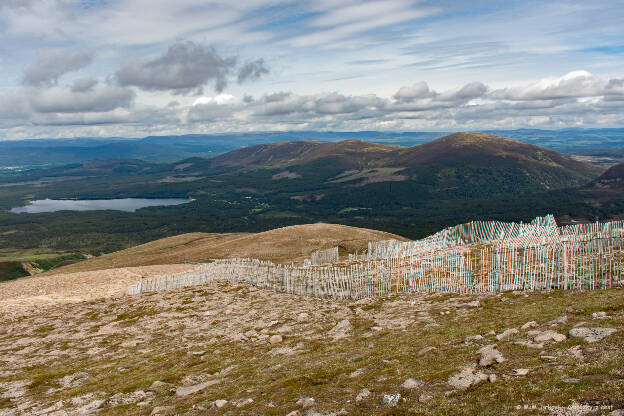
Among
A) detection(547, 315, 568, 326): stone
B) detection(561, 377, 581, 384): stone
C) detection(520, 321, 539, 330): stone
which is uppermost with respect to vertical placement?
detection(561, 377, 581, 384): stone

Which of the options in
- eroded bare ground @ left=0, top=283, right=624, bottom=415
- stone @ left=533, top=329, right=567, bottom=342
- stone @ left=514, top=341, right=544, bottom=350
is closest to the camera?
eroded bare ground @ left=0, top=283, right=624, bottom=415

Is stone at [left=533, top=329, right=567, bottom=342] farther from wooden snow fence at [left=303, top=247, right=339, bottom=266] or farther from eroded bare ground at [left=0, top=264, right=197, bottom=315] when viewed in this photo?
eroded bare ground at [left=0, top=264, right=197, bottom=315]

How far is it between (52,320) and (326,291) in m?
23.8

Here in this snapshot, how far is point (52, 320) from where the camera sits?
34.0 metres

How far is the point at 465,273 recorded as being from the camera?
26938 millimetres

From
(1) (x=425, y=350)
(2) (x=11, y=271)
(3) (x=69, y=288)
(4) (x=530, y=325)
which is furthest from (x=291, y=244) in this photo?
(2) (x=11, y=271)

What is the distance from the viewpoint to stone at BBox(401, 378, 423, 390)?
1148 cm

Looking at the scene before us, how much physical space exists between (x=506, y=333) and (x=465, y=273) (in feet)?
41.5

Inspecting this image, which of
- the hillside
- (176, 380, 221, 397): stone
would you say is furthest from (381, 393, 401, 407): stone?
the hillside

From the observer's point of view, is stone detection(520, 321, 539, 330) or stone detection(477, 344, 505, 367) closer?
stone detection(477, 344, 505, 367)

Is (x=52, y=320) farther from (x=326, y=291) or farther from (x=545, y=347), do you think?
(x=545, y=347)

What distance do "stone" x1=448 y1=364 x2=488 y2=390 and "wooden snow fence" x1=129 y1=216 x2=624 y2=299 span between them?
44.5 ft

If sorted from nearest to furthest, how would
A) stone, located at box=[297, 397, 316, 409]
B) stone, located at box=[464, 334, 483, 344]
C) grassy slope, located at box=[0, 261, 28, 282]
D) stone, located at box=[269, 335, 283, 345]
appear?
stone, located at box=[297, 397, 316, 409] → stone, located at box=[464, 334, 483, 344] → stone, located at box=[269, 335, 283, 345] → grassy slope, located at box=[0, 261, 28, 282]

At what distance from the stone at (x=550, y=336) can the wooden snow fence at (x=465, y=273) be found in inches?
391
